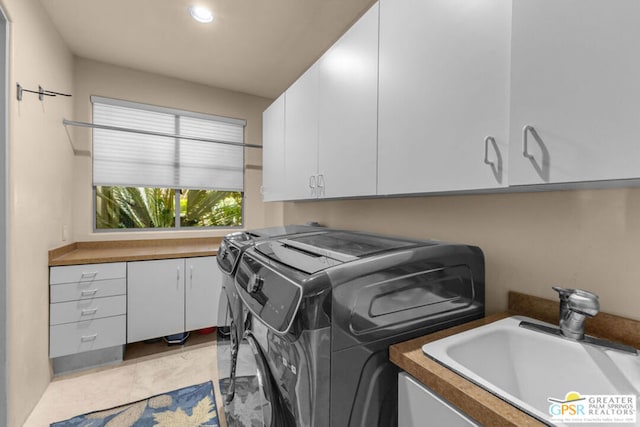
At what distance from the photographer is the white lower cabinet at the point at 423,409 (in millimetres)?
649

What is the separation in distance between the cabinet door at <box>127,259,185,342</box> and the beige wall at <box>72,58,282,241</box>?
618 millimetres

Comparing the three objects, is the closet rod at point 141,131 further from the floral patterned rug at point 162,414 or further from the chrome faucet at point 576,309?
the chrome faucet at point 576,309

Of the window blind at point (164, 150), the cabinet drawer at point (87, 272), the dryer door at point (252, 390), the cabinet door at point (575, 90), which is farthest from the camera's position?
the window blind at point (164, 150)

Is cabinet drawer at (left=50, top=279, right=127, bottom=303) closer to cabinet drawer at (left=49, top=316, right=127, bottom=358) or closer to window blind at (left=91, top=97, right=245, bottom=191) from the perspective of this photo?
cabinet drawer at (left=49, top=316, right=127, bottom=358)

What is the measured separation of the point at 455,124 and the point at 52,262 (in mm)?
2693

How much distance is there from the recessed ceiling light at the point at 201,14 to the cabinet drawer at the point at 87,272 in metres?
1.92

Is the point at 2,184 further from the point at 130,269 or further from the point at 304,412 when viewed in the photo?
the point at 304,412

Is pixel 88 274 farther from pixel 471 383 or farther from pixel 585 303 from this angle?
pixel 585 303

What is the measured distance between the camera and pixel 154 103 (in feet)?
9.44

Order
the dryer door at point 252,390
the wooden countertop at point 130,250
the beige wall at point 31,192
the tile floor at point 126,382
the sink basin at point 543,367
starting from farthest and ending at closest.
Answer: the wooden countertop at point 130,250, the tile floor at point 126,382, the beige wall at point 31,192, the dryer door at point 252,390, the sink basin at point 543,367

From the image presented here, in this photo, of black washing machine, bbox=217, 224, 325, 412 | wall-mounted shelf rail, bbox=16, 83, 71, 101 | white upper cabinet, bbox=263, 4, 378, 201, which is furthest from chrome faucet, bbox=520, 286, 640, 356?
wall-mounted shelf rail, bbox=16, 83, 71, 101

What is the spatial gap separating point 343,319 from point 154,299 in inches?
87.6

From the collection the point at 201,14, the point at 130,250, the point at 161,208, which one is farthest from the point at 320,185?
the point at 161,208

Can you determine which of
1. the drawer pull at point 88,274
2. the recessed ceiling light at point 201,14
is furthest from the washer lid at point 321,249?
the drawer pull at point 88,274
